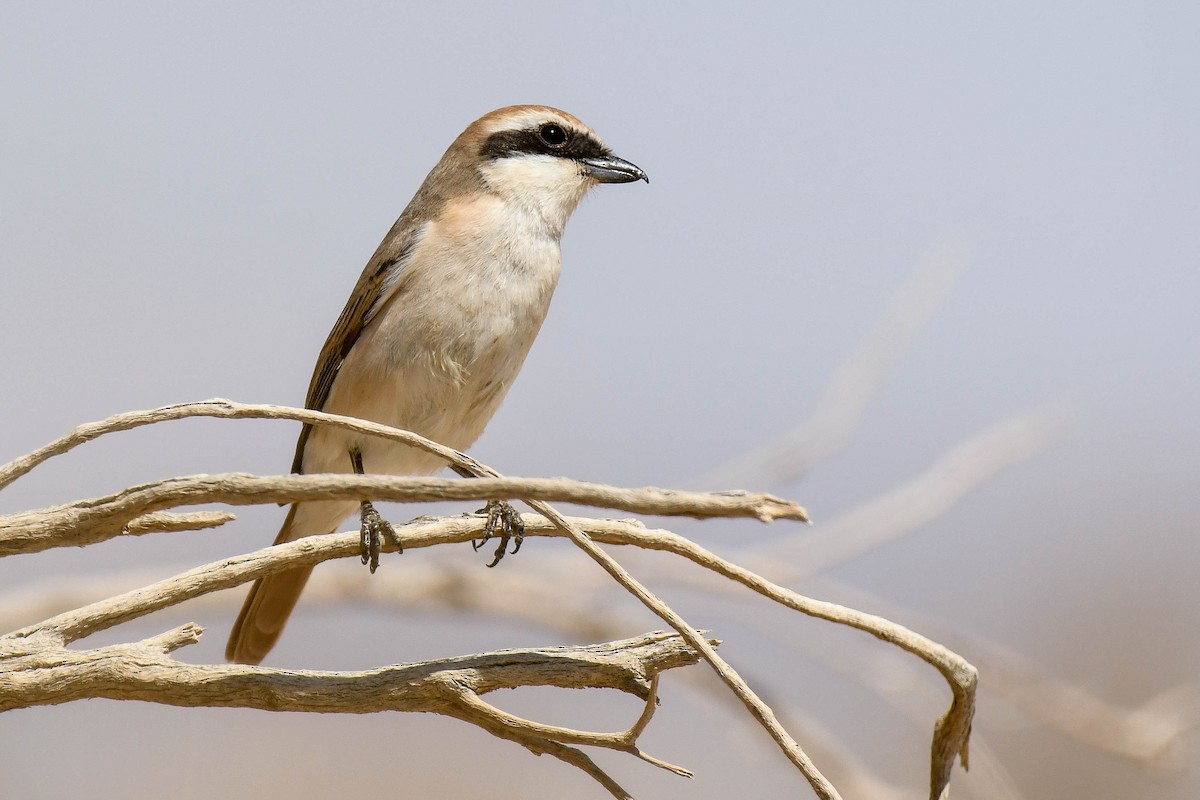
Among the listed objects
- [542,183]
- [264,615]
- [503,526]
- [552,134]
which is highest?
[552,134]

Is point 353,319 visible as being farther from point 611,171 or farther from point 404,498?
point 404,498

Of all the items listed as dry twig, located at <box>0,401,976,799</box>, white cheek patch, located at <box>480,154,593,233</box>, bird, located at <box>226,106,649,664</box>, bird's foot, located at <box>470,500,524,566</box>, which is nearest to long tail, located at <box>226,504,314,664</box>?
bird, located at <box>226,106,649,664</box>

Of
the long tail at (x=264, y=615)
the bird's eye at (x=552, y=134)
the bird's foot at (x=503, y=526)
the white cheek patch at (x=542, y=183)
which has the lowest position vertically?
the long tail at (x=264, y=615)

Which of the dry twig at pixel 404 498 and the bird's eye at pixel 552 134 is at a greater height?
the bird's eye at pixel 552 134

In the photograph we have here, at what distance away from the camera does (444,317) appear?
3285 millimetres

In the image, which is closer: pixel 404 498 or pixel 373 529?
pixel 404 498

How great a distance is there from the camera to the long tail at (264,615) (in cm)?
311

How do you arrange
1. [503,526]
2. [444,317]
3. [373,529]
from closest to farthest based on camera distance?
[373,529] < [503,526] < [444,317]

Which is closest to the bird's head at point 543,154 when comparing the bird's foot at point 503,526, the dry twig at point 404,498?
the bird's foot at point 503,526

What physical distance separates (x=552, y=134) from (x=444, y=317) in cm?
100

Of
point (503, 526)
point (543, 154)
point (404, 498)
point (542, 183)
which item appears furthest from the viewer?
point (543, 154)

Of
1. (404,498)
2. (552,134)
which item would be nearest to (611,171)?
(552,134)

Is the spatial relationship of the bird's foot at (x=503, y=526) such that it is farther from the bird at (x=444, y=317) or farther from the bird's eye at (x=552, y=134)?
the bird's eye at (x=552, y=134)

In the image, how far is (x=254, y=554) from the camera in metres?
1.41
